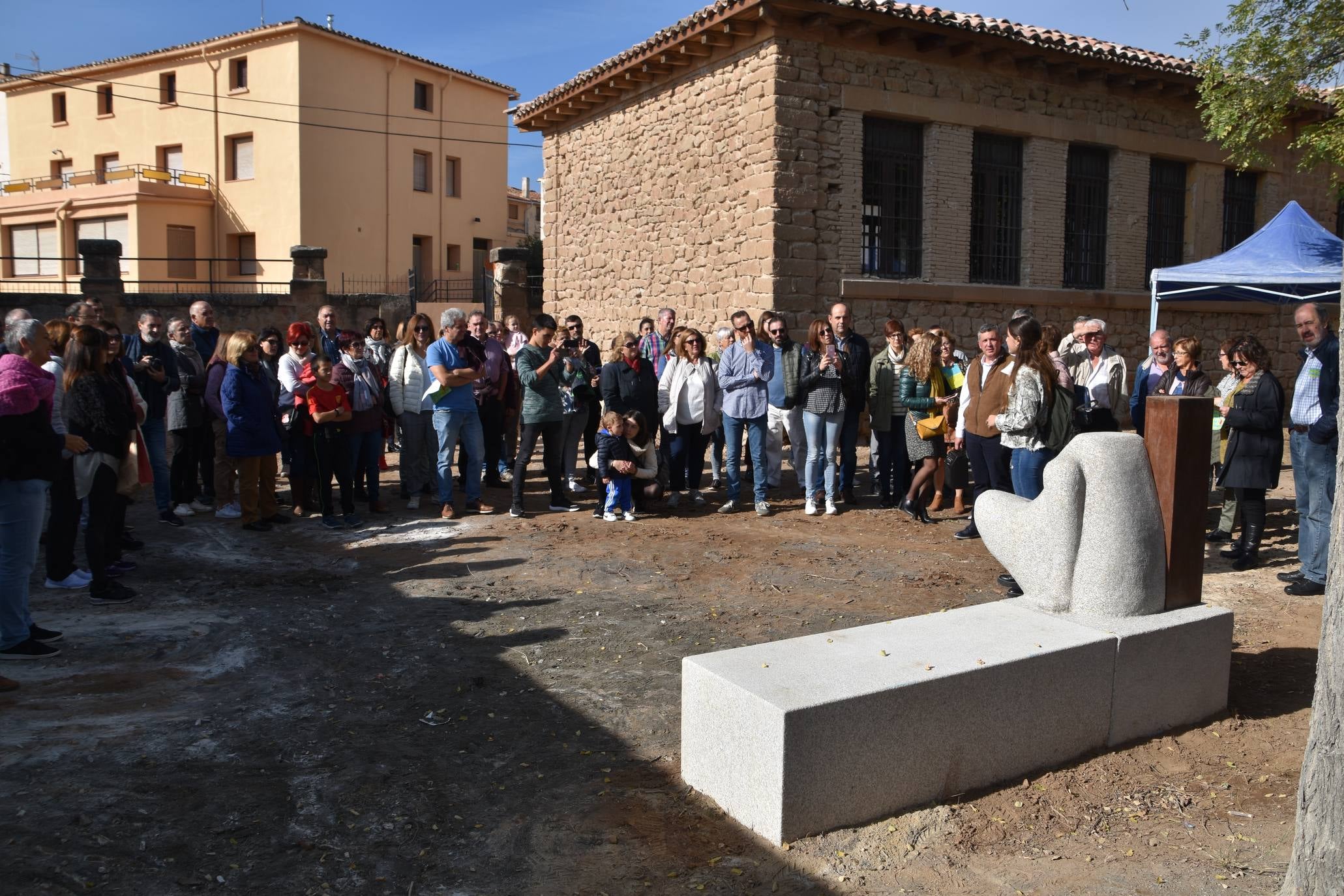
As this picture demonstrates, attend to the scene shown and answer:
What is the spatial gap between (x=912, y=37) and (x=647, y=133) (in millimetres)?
4250

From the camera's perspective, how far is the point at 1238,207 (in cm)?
1839

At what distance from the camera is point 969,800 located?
393 cm

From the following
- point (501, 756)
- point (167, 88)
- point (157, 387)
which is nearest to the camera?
point (501, 756)

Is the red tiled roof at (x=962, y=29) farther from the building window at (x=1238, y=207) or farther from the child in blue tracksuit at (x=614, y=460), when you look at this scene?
the child in blue tracksuit at (x=614, y=460)

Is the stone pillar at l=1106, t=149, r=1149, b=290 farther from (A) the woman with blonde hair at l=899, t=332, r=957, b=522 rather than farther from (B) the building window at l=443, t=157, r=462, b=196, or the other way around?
(B) the building window at l=443, t=157, r=462, b=196

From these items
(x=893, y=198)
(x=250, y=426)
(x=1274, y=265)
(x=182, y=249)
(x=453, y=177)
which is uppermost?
(x=453, y=177)

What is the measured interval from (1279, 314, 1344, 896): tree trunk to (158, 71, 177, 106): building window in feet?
121

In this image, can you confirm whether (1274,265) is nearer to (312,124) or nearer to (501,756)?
(501,756)

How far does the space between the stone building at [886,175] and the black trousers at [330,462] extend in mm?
6286

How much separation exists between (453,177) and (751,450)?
2894 cm

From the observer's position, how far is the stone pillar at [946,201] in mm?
14500

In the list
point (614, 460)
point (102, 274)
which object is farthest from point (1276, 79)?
point (102, 274)

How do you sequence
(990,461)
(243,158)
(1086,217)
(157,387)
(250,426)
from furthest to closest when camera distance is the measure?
1. (243,158)
2. (1086,217)
3. (157,387)
4. (250,426)
5. (990,461)

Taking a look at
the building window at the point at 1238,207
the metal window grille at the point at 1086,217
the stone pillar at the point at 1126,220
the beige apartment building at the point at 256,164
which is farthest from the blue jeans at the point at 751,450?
the beige apartment building at the point at 256,164
